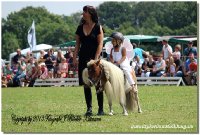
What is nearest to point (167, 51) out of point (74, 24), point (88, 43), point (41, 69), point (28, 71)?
point (41, 69)

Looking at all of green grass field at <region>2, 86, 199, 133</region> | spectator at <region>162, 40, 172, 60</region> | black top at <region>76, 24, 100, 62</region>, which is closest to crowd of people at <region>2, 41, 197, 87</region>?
spectator at <region>162, 40, 172, 60</region>

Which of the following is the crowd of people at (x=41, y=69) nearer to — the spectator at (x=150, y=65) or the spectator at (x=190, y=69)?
the spectator at (x=150, y=65)

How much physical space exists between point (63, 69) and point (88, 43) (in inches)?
583

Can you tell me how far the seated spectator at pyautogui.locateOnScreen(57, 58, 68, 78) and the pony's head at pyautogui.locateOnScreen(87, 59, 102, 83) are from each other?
49.0ft

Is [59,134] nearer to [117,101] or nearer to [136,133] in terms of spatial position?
[136,133]

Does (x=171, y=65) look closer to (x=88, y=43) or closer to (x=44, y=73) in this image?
(x=44, y=73)

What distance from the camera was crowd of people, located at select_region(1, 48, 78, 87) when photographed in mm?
26312

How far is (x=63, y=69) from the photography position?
2631 cm

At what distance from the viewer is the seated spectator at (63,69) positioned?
2597cm

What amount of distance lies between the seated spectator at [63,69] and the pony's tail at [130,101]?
14118 millimetres

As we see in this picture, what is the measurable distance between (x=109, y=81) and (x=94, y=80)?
0.38m

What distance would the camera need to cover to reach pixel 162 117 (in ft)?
35.4

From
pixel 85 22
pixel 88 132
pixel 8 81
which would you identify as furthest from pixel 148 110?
pixel 8 81

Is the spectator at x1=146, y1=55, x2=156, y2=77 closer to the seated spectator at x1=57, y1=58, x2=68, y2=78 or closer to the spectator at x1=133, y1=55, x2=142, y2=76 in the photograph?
the spectator at x1=133, y1=55, x2=142, y2=76
